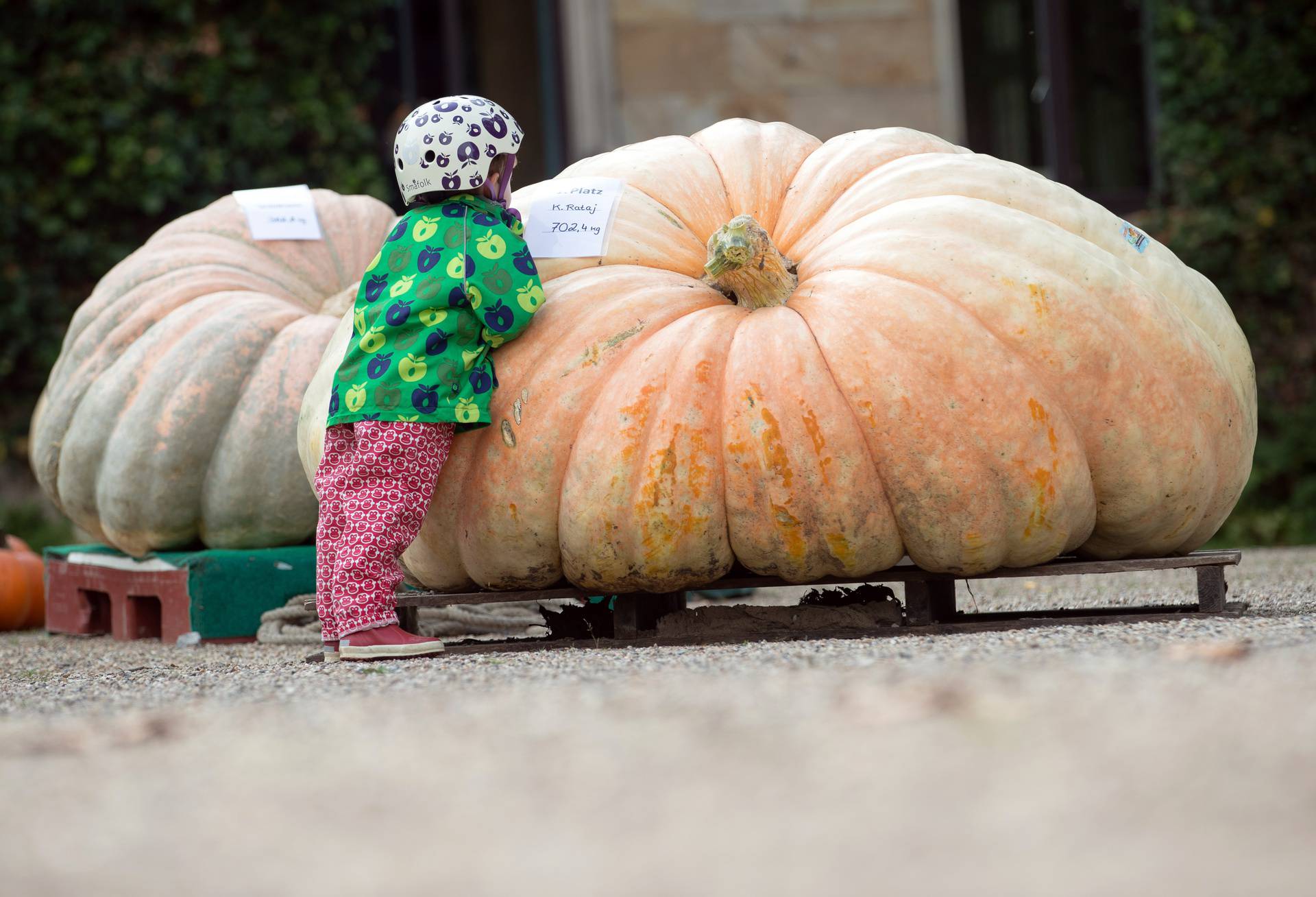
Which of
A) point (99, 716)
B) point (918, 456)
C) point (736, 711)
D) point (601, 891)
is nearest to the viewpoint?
point (601, 891)

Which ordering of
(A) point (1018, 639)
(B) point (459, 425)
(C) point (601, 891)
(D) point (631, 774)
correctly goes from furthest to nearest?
1. (B) point (459, 425)
2. (A) point (1018, 639)
3. (D) point (631, 774)
4. (C) point (601, 891)

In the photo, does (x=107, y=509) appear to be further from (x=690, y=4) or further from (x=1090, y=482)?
(x=690, y=4)

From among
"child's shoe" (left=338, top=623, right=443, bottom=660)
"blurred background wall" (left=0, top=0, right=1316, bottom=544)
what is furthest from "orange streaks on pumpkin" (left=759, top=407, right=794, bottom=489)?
"blurred background wall" (left=0, top=0, right=1316, bottom=544)

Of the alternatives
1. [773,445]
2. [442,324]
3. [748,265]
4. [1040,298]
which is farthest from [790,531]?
[442,324]

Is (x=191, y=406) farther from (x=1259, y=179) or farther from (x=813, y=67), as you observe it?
(x=1259, y=179)

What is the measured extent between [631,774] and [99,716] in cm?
104

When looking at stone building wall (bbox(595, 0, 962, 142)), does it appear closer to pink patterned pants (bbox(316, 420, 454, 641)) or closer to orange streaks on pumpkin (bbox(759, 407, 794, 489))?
pink patterned pants (bbox(316, 420, 454, 641))

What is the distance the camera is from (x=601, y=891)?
127cm

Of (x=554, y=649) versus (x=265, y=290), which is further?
(x=265, y=290)

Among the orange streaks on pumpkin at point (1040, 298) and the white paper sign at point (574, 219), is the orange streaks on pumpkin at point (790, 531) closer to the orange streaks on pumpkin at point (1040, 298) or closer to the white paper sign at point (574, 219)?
the orange streaks on pumpkin at point (1040, 298)

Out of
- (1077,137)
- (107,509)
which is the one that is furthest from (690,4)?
(107,509)

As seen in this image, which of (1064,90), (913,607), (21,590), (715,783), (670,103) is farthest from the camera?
(1064,90)

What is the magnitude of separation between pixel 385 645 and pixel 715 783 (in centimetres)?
170

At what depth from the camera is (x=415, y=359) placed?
3.15 meters
